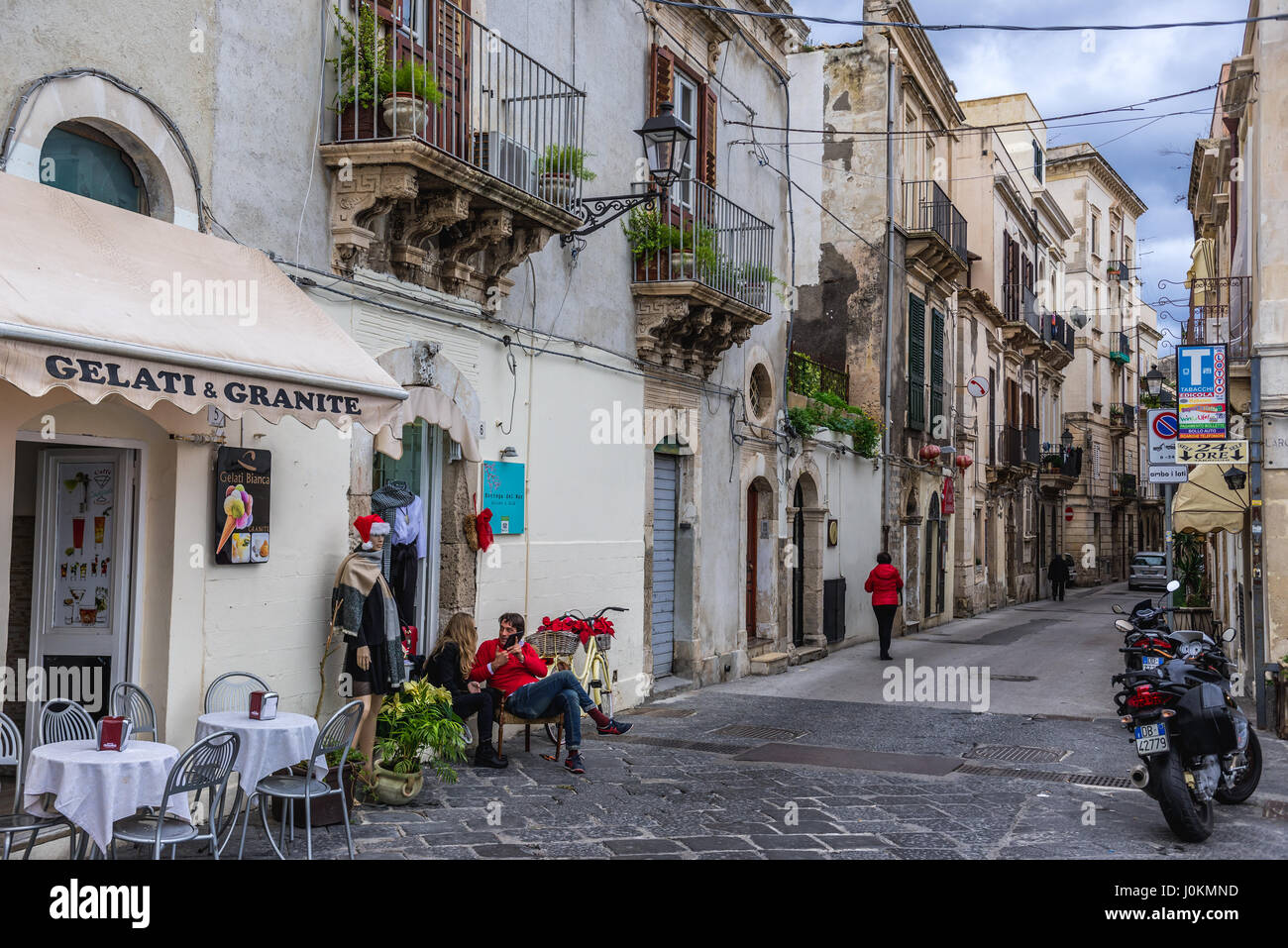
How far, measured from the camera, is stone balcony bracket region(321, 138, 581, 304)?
25.0 ft

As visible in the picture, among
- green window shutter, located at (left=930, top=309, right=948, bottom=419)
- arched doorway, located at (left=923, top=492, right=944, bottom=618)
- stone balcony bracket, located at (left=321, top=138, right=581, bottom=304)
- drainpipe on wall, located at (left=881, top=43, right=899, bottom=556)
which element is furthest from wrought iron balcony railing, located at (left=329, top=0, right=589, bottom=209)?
arched doorway, located at (left=923, top=492, right=944, bottom=618)

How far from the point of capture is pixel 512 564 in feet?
32.7

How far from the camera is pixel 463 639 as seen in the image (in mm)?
8562

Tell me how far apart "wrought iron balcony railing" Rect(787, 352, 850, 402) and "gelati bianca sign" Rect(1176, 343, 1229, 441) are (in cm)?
546

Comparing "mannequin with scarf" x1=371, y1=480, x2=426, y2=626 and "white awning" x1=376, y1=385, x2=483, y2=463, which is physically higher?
"white awning" x1=376, y1=385, x2=483, y2=463

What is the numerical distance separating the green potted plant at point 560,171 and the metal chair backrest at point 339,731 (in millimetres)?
5027

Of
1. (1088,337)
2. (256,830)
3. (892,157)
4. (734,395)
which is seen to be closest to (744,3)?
(734,395)

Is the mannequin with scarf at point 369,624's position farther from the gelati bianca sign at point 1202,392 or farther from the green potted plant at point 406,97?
the gelati bianca sign at point 1202,392

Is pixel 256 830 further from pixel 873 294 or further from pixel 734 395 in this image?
pixel 873 294

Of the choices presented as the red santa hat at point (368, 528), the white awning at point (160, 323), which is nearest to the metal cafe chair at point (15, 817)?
the white awning at point (160, 323)

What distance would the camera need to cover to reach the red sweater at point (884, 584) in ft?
56.0

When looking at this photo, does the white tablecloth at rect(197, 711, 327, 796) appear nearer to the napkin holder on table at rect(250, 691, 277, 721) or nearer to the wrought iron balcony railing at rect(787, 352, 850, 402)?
the napkin holder on table at rect(250, 691, 277, 721)

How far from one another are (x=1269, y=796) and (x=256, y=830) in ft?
21.8

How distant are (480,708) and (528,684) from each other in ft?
1.41
